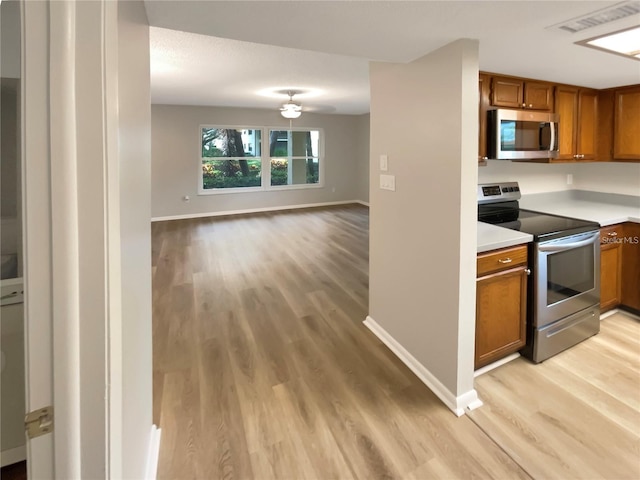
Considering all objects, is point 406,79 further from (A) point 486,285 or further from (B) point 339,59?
(B) point 339,59

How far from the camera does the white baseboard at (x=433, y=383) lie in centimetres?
201

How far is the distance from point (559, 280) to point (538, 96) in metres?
1.48

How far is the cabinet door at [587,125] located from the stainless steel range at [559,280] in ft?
2.93

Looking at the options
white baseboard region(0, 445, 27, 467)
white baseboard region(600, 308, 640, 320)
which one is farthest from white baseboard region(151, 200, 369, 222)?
white baseboard region(600, 308, 640, 320)

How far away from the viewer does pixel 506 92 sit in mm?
2619

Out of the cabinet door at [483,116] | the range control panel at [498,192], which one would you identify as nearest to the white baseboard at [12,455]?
the cabinet door at [483,116]

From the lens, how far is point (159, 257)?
4.95 metres

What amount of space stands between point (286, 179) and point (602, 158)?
657 cm

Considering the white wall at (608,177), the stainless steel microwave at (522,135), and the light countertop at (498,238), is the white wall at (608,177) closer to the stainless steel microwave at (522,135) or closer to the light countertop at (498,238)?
the stainless steel microwave at (522,135)

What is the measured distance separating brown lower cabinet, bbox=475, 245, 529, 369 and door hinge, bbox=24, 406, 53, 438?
2037 millimetres

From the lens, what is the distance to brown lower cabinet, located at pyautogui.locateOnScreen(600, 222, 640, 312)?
9.39 feet

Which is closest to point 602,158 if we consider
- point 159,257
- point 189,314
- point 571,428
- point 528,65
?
point 528,65

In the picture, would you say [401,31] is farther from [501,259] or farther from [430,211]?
[501,259]

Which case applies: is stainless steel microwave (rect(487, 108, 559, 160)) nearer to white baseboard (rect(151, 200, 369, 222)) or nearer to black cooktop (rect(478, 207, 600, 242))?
black cooktop (rect(478, 207, 600, 242))
